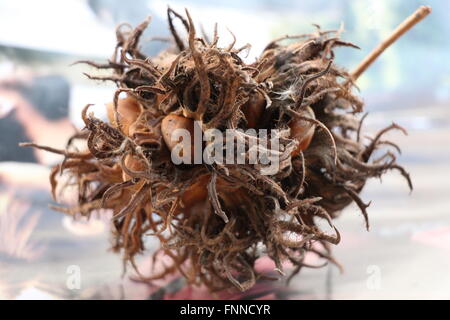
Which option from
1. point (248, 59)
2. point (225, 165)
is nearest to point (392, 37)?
point (248, 59)

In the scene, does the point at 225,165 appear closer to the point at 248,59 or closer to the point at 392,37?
the point at 248,59

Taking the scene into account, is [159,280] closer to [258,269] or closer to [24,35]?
[258,269]

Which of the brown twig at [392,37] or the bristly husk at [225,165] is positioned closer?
the bristly husk at [225,165]

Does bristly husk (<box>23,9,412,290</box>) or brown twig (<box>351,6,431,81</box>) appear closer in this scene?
bristly husk (<box>23,9,412,290</box>)

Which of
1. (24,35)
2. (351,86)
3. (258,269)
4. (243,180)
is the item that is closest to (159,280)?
(258,269)

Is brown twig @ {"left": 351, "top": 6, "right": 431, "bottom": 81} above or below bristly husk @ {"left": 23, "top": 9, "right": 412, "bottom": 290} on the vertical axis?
above
